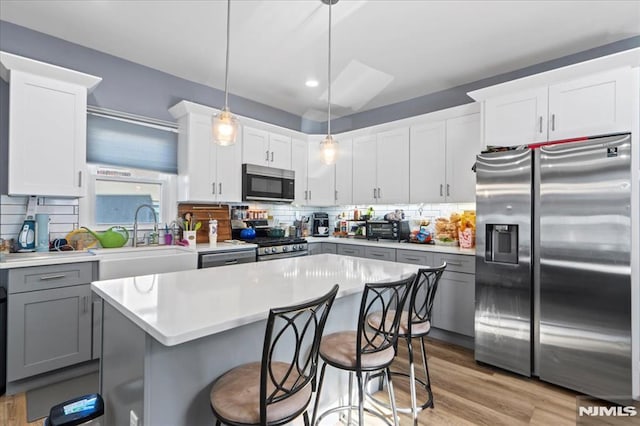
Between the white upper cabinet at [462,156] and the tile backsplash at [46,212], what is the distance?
3.85 meters

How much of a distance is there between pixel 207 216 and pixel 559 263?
352cm

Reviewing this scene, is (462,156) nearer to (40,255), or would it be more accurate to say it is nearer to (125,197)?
(125,197)

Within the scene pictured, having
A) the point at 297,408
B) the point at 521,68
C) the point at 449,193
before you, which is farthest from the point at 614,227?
the point at 297,408

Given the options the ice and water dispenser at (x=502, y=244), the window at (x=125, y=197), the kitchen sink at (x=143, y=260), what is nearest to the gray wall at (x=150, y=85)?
the window at (x=125, y=197)

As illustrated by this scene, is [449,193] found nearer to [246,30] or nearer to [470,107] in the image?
[470,107]

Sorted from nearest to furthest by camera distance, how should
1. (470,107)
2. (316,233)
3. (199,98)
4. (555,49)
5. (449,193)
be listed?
(555,49), (470,107), (449,193), (199,98), (316,233)

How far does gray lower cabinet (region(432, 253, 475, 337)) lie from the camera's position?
124 inches

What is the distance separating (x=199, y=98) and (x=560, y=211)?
152 inches

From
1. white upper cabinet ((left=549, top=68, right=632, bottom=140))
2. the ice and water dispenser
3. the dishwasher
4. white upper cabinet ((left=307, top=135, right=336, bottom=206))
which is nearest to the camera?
white upper cabinet ((left=549, top=68, right=632, bottom=140))

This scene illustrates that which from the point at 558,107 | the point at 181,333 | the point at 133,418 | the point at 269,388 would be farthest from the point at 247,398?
the point at 558,107

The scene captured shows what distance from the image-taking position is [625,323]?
222 centimetres

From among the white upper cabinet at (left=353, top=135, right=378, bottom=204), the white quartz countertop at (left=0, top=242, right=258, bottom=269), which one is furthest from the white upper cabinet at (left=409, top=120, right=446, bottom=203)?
the white quartz countertop at (left=0, top=242, right=258, bottom=269)

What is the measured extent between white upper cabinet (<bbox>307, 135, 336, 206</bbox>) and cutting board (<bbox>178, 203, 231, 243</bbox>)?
131 cm

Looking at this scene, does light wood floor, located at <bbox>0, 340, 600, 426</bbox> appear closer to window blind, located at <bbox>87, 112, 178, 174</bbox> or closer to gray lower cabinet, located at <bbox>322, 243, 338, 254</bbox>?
gray lower cabinet, located at <bbox>322, 243, 338, 254</bbox>
